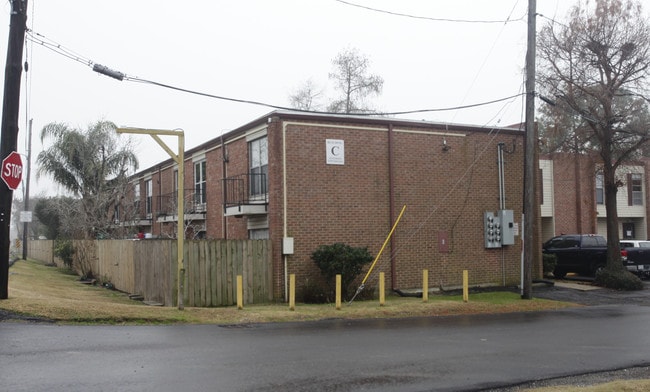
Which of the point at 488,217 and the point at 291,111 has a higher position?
the point at 291,111

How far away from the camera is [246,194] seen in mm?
21016

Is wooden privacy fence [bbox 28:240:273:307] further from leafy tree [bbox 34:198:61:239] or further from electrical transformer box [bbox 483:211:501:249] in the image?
leafy tree [bbox 34:198:61:239]

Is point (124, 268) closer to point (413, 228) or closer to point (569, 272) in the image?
point (413, 228)

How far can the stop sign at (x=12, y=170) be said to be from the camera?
13344 mm

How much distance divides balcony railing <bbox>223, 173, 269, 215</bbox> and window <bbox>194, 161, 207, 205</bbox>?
12.3ft

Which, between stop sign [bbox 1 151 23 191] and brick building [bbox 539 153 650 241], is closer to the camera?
stop sign [bbox 1 151 23 191]

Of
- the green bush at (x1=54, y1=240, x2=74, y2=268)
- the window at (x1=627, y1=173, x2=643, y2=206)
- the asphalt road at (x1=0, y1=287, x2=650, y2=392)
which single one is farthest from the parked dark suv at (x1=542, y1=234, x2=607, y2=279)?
the green bush at (x1=54, y1=240, x2=74, y2=268)

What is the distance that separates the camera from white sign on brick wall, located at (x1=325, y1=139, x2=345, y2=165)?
18953 mm

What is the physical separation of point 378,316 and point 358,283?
3718mm

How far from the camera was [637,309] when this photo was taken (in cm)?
1728

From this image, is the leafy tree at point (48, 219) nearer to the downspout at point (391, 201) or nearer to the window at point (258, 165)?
the window at point (258, 165)

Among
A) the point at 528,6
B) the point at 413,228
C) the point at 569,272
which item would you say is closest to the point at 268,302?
the point at 413,228

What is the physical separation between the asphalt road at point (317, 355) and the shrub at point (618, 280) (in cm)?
865

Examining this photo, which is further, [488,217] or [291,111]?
[488,217]
